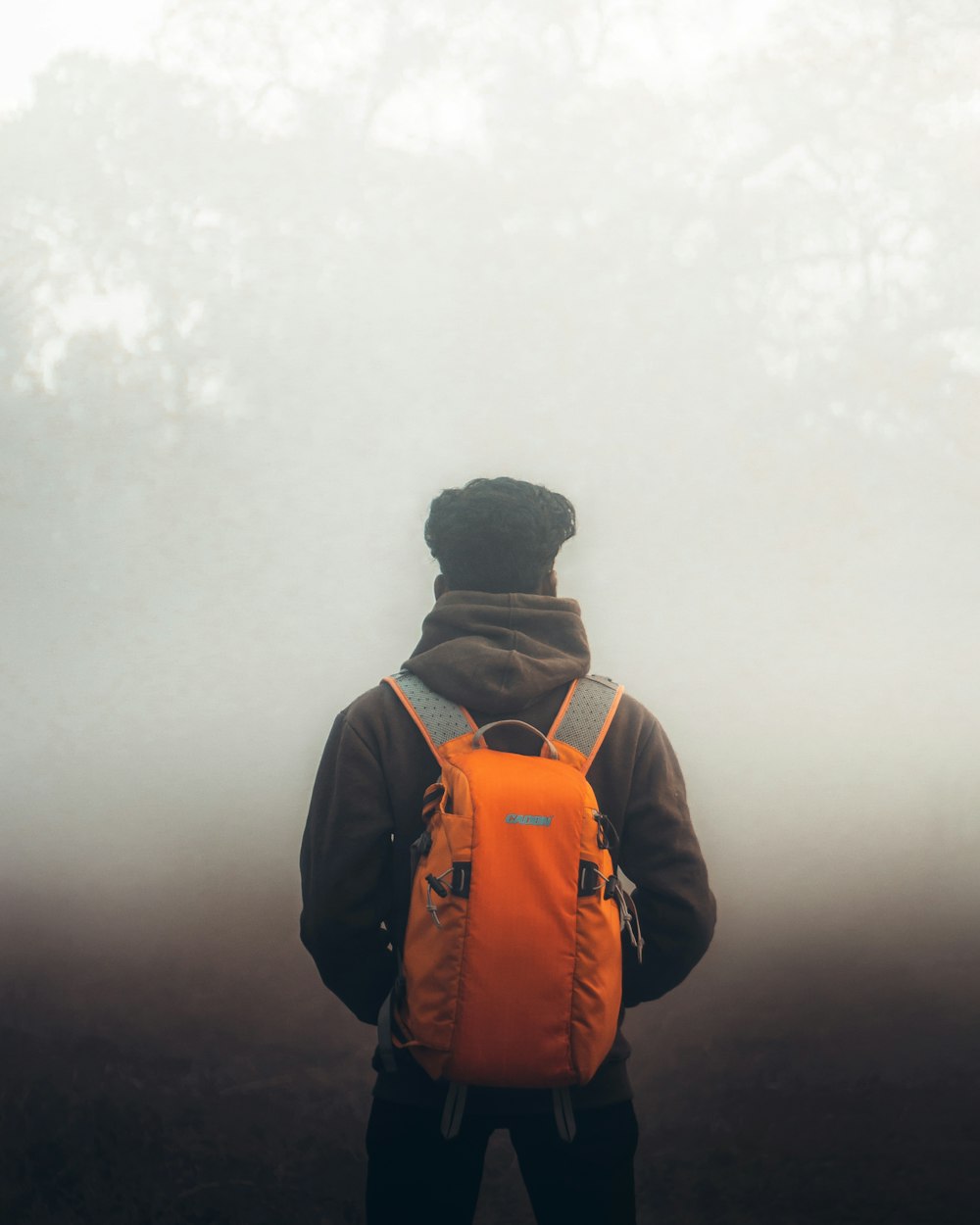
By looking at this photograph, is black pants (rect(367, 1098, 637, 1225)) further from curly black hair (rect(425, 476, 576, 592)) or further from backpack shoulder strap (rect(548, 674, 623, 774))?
curly black hair (rect(425, 476, 576, 592))

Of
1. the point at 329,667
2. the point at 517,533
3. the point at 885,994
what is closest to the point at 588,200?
the point at 329,667

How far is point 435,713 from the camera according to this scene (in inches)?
38.7

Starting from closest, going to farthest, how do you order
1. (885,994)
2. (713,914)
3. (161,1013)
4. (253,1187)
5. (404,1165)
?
(404,1165) → (713,914) → (253,1187) → (161,1013) → (885,994)

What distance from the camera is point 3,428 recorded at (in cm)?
210

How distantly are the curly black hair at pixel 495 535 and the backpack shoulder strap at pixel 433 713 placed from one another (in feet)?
0.45

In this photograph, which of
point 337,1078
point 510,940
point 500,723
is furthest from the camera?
point 337,1078

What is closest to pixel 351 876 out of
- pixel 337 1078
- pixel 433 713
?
pixel 433 713

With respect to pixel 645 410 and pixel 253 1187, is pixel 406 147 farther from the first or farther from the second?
pixel 253 1187

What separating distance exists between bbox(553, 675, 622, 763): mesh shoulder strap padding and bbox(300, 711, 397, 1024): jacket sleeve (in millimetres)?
211

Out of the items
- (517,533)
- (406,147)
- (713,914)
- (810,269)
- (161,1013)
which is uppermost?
(406,147)

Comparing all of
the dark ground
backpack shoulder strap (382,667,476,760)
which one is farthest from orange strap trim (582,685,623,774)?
the dark ground

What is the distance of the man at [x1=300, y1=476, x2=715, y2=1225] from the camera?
0.92 m

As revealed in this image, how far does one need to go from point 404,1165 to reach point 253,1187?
3.78 feet

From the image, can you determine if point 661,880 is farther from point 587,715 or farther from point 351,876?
point 351,876
